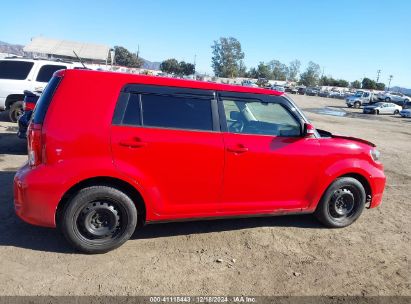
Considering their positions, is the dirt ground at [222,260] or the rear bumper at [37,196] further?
the rear bumper at [37,196]

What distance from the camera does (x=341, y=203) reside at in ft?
16.9

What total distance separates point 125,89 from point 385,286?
3.32 metres

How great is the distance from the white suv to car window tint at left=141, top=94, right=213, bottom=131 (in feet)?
29.7

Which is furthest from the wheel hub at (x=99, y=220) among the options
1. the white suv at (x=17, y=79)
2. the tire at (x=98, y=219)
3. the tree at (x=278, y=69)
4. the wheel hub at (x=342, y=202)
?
the tree at (x=278, y=69)

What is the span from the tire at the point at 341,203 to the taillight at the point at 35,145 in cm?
346

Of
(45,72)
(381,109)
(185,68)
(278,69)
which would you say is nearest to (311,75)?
(278,69)

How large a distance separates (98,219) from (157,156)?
928 millimetres

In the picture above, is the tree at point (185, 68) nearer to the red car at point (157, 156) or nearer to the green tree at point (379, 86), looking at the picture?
the green tree at point (379, 86)

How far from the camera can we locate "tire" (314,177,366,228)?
4980 millimetres

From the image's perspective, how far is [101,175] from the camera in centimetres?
386

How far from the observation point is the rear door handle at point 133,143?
390 centimetres

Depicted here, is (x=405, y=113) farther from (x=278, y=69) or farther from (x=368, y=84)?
(x=278, y=69)

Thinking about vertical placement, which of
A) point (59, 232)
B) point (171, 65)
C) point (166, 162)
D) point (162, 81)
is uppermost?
point (171, 65)

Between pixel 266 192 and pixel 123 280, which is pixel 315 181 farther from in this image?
pixel 123 280
